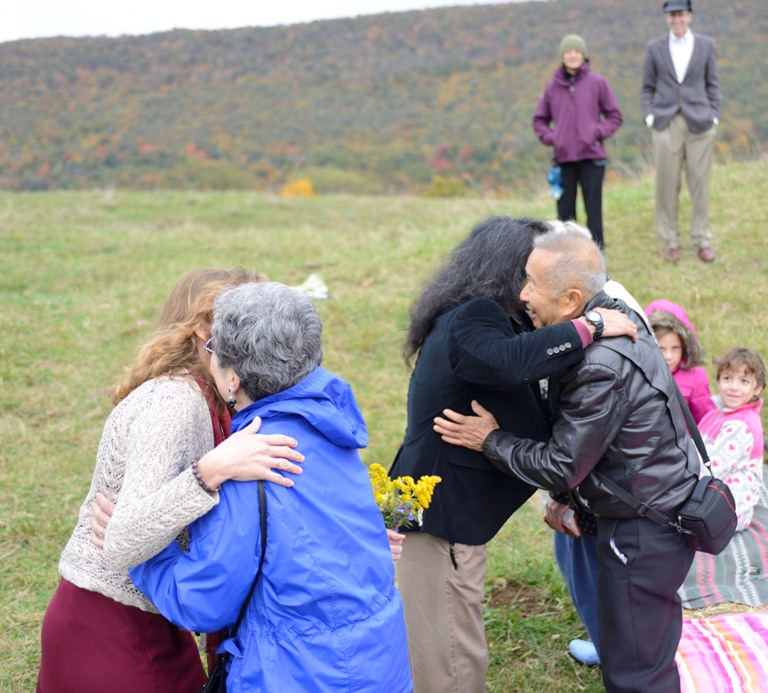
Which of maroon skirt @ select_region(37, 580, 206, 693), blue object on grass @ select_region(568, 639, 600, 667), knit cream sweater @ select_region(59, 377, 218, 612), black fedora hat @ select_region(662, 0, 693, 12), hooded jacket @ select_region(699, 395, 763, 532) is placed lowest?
blue object on grass @ select_region(568, 639, 600, 667)

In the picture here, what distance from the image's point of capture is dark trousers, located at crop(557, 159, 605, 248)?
7953mm

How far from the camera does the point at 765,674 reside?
3.26 metres

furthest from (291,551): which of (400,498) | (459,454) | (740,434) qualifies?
(740,434)

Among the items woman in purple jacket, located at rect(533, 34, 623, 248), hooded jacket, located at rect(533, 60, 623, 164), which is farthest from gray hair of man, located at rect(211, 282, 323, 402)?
hooded jacket, located at rect(533, 60, 623, 164)

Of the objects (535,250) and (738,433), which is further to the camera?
(738,433)

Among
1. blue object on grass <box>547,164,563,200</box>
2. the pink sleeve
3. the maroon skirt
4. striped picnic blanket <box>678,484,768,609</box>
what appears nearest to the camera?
the maroon skirt

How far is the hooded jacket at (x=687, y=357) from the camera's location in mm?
4379

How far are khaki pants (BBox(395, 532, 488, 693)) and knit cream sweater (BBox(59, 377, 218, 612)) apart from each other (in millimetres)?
956

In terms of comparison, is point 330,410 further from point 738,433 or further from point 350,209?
point 350,209

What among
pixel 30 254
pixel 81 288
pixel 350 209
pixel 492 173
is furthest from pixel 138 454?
pixel 492 173

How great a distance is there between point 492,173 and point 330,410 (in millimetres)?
28574

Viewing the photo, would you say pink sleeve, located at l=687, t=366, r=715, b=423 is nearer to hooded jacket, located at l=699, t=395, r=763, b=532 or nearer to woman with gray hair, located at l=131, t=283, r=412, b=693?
hooded jacket, located at l=699, t=395, r=763, b=532

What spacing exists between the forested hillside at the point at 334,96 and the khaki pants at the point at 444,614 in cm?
2396

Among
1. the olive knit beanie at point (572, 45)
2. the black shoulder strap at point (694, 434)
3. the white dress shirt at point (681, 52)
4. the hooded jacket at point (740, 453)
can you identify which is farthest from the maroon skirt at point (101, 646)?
the white dress shirt at point (681, 52)
